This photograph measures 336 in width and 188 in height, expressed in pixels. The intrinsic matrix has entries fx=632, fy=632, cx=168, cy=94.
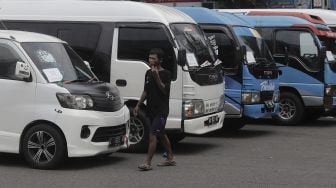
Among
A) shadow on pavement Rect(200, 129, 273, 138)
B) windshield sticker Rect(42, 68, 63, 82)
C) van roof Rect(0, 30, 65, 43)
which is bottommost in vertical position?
shadow on pavement Rect(200, 129, 273, 138)

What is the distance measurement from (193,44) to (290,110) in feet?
16.8

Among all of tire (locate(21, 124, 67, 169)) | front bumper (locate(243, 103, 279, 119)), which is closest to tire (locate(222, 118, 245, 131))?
front bumper (locate(243, 103, 279, 119))

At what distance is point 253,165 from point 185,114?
1.45 m

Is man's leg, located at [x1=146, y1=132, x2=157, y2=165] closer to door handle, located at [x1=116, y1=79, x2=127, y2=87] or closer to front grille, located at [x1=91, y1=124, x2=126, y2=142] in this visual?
front grille, located at [x1=91, y1=124, x2=126, y2=142]

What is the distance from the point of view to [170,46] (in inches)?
411

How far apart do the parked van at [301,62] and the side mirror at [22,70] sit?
7766 millimetres

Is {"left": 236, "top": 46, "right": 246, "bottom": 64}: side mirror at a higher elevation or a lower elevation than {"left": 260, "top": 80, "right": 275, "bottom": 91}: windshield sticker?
higher

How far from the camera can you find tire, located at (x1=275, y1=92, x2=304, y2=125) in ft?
49.5

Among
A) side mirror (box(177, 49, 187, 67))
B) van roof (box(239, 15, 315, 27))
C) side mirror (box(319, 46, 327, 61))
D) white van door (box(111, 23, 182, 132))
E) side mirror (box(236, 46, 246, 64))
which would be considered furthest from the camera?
van roof (box(239, 15, 315, 27))

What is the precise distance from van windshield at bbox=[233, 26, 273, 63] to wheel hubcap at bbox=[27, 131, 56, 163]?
17.7ft

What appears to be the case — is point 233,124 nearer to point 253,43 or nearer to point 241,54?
point 253,43

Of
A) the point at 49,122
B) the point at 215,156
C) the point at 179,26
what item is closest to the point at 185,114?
the point at 215,156

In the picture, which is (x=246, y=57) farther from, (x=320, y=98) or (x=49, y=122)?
(x=49, y=122)

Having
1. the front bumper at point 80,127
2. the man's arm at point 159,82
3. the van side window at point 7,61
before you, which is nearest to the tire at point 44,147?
the front bumper at point 80,127
